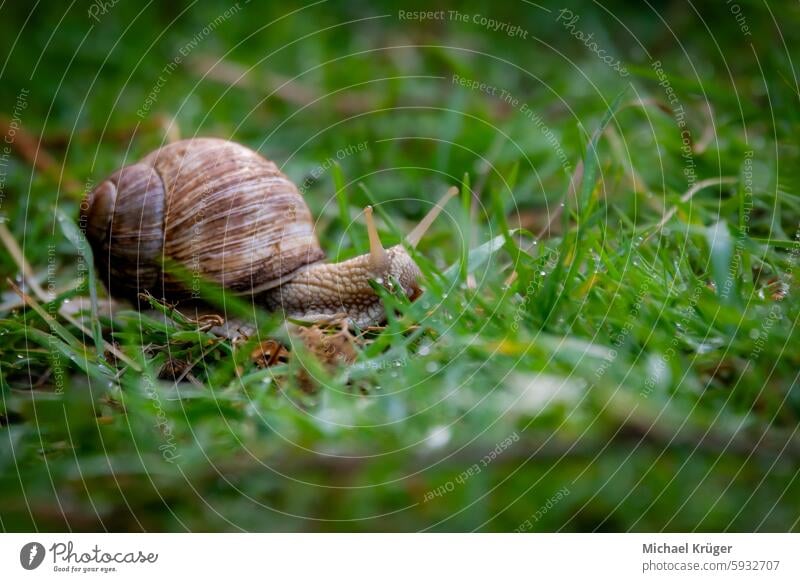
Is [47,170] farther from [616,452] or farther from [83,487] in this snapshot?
[616,452]

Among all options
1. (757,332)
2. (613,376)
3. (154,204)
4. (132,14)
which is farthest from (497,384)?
(132,14)

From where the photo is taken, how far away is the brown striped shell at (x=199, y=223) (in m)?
1.33

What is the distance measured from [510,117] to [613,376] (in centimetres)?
131

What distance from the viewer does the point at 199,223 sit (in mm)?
1329

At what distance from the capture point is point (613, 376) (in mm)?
994

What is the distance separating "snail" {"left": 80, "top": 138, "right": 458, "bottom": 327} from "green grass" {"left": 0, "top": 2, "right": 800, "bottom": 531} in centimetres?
5
